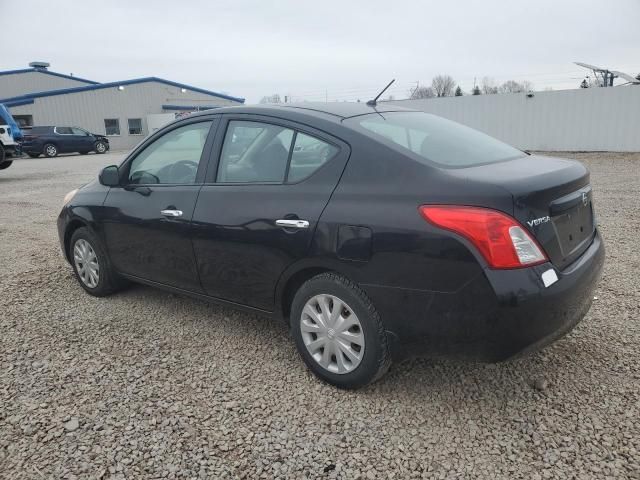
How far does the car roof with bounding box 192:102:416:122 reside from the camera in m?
3.02

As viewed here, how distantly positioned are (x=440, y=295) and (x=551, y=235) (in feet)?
2.00

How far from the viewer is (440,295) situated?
2350 mm

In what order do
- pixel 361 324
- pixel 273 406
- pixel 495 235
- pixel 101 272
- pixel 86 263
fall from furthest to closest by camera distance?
pixel 86 263 → pixel 101 272 → pixel 273 406 → pixel 361 324 → pixel 495 235

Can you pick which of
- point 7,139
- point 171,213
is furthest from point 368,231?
point 7,139

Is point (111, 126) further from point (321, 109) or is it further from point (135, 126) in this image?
point (321, 109)

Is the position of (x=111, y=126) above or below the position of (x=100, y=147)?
above


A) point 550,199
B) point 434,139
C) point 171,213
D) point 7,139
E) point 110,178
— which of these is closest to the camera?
point 550,199

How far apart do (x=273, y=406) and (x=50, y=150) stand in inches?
1059

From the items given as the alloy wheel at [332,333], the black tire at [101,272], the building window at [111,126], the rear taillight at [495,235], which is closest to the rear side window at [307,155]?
the alloy wheel at [332,333]

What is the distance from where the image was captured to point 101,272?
165 inches

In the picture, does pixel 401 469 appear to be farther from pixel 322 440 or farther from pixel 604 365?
pixel 604 365

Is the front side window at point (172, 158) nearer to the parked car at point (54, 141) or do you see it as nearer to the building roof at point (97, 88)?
the parked car at point (54, 141)

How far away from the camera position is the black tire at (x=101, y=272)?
4.16m

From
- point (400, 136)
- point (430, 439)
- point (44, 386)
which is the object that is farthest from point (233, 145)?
point (430, 439)
